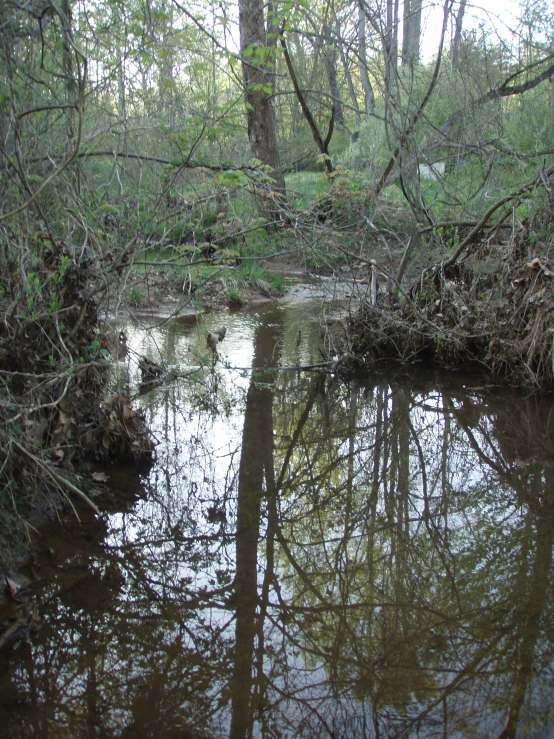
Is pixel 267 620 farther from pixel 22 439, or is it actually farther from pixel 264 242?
pixel 264 242

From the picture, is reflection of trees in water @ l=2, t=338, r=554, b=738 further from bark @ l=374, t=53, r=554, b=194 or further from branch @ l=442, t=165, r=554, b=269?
bark @ l=374, t=53, r=554, b=194

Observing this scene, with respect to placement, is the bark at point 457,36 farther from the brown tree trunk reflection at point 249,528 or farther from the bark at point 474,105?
the brown tree trunk reflection at point 249,528

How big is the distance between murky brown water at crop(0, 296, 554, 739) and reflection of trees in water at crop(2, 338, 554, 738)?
10mm

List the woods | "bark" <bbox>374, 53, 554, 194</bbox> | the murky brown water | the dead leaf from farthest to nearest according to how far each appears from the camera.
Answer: "bark" <bbox>374, 53, 554, 194</bbox> < the dead leaf < the woods < the murky brown water

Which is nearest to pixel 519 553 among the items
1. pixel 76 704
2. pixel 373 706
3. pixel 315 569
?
pixel 315 569

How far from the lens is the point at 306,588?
3256 mm

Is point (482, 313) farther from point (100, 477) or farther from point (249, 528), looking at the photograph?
point (100, 477)

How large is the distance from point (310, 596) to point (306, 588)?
64 mm

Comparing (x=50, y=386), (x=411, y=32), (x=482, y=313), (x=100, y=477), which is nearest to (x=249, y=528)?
(x=100, y=477)

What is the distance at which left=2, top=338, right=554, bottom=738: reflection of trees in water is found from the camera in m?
2.46

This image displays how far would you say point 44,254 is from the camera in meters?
3.94

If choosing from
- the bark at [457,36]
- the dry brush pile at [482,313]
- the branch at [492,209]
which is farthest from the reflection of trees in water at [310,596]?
the bark at [457,36]

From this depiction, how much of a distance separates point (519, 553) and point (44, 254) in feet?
10.5

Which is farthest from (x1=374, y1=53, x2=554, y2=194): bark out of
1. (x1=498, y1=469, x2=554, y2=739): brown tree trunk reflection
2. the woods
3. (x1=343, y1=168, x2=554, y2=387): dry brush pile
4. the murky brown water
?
(x1=498, y1=469, x2=554, y2=739): brown tree trunk reflection
